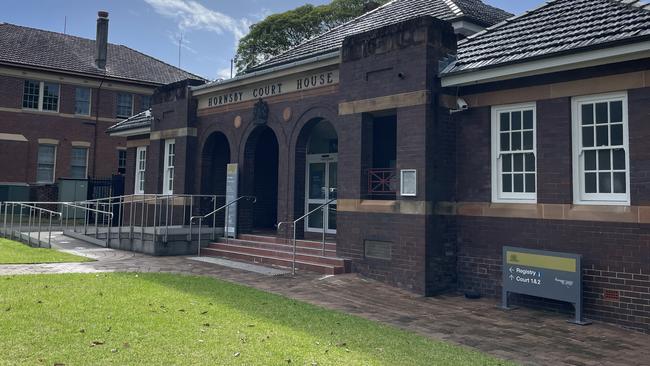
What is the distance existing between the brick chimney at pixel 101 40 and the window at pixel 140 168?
1419 cm

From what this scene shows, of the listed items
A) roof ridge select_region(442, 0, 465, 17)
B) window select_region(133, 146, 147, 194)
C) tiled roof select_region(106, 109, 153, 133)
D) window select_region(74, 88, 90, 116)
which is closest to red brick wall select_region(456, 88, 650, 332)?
roof ridge select_region(442, 0, 465, 17)

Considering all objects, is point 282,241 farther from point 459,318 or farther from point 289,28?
point 289,28

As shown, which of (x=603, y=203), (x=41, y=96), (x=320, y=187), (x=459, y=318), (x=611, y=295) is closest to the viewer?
(x=459, y=318)


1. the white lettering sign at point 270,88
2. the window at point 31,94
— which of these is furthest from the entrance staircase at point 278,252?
the window at point 31,94

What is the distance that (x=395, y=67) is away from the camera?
10.5 m

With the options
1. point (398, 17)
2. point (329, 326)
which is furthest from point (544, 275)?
point (398, 17)

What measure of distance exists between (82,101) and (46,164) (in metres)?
4.19

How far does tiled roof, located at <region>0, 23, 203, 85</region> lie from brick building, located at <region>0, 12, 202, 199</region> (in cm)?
5

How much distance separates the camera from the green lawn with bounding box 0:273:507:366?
5.18m

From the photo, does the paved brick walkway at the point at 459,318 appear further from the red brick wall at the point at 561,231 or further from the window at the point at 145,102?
the window at the point at 145,102

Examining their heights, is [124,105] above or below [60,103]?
above

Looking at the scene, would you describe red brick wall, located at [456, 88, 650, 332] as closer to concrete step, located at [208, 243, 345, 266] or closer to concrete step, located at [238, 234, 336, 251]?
concrete step, located at [208, 243, 345, 266]

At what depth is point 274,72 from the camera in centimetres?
1362

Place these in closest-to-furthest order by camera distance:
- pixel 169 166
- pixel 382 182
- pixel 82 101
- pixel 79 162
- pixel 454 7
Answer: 1. pixel 382 182
2. pixel 454 7
3. pixel 169 166
4. pixel 79 162
5. pixel 82 101
